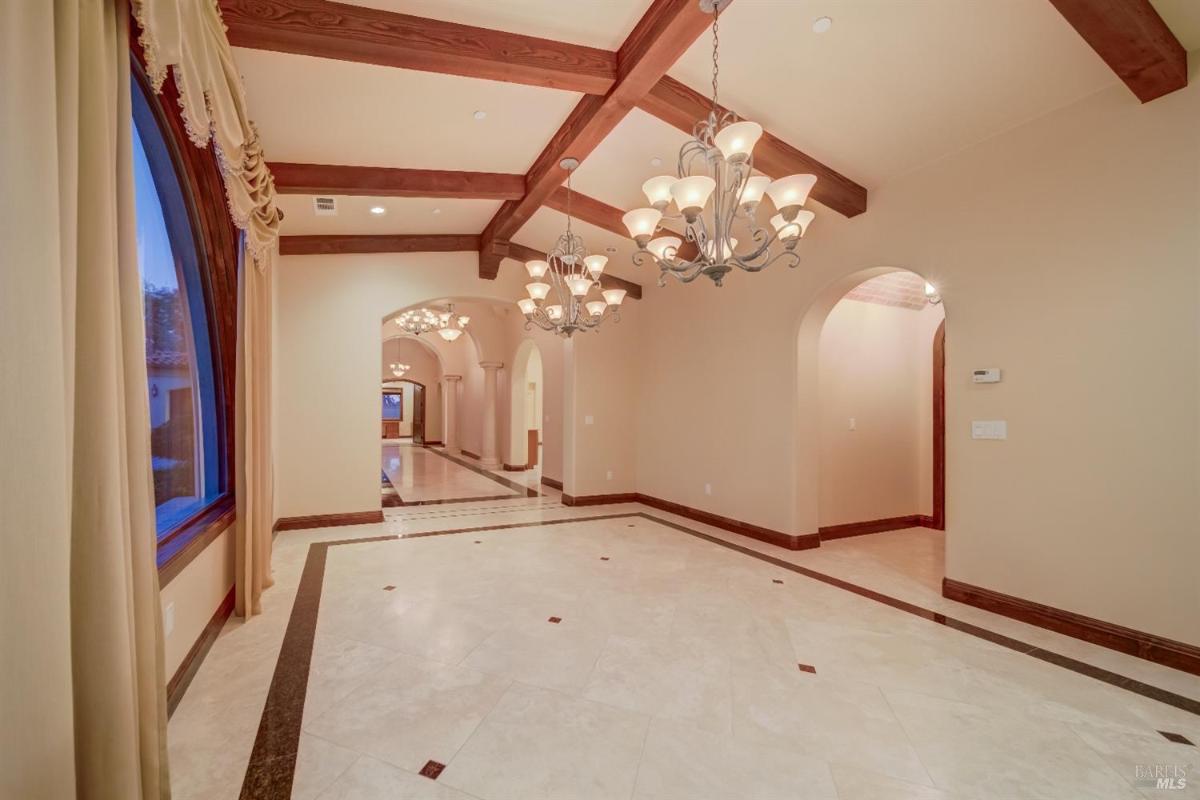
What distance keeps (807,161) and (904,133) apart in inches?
26.9

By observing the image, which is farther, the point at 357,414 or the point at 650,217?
the point at 357,414

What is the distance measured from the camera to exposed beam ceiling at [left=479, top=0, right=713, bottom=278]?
8.76 ft

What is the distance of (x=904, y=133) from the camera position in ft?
12.0

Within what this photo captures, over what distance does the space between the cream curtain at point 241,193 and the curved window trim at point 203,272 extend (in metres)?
0.16

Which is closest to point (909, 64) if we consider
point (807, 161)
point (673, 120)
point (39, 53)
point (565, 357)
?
point (807, 161)

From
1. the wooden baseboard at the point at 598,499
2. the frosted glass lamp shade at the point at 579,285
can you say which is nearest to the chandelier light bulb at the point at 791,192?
the frosted glass lamp shade at the point at 579,285

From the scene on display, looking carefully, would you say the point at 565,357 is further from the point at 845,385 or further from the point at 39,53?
the point at 39,53

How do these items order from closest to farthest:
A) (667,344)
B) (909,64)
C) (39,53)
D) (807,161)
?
(39,53) → (909,64) → (807,161) → (667,344)

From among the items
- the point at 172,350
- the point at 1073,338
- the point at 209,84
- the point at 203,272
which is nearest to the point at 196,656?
the point at 172,350

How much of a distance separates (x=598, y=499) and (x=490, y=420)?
17.0 ft

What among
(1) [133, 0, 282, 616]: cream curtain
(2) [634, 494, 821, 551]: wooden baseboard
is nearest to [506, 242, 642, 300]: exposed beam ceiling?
(2) [634, 494, 821, 551]: wooden baseboard

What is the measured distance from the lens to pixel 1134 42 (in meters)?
2.55

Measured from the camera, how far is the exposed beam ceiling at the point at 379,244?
591 centimetres

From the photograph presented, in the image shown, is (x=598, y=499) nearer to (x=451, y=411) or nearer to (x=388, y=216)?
(x=388, y=216)
